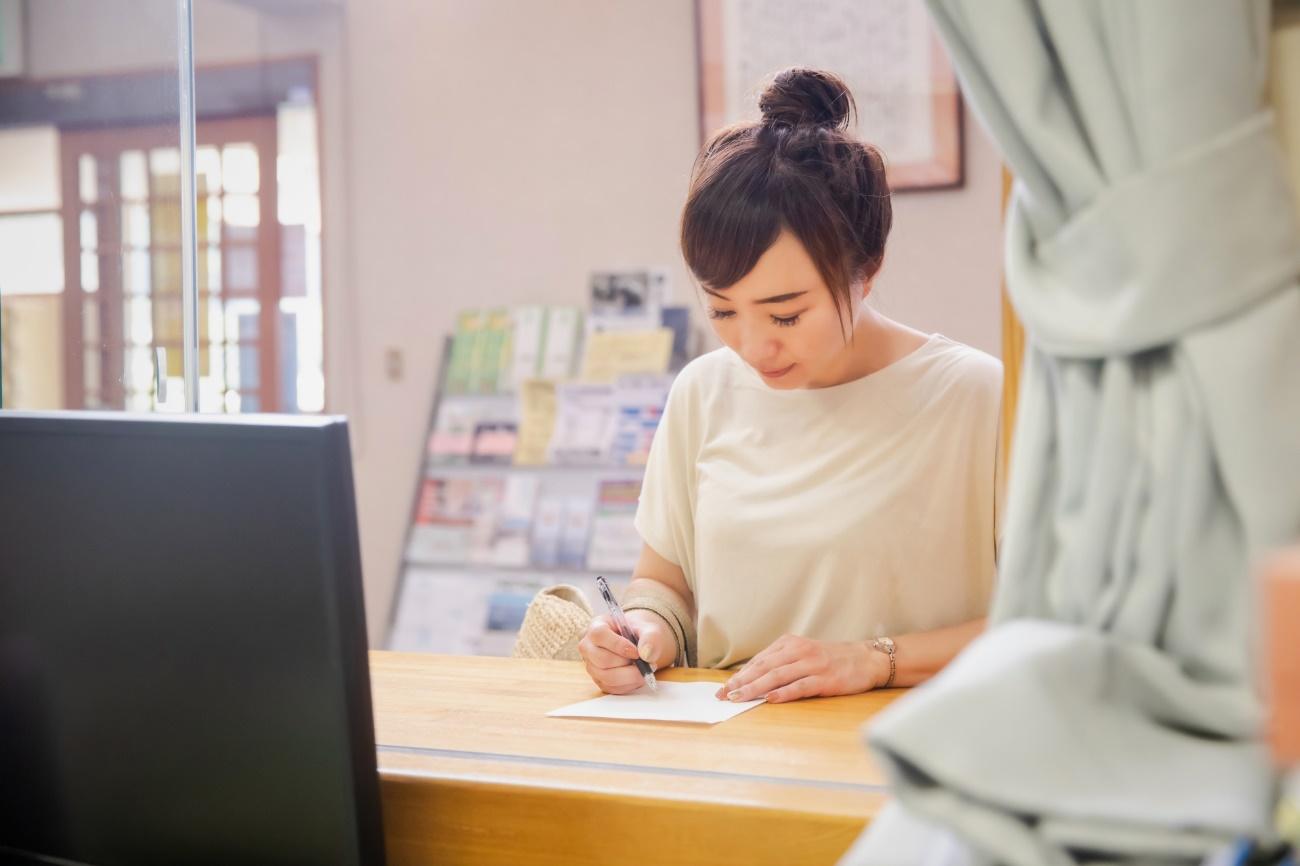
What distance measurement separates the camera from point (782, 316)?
70.1 inches

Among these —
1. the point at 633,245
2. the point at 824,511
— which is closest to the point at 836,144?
the point at 824,511

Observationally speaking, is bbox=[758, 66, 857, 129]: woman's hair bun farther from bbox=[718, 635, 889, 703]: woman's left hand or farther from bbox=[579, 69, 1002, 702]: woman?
bbox=[718, 635, 889, 703]: woman's left hand

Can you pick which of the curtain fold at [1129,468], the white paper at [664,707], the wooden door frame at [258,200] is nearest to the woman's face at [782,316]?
the white paper at [664,707]

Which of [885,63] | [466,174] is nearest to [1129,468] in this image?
[885,63]

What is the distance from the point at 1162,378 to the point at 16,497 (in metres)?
0.95

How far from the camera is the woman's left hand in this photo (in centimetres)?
148

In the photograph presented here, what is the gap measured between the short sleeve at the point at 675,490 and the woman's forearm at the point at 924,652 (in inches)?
17.0

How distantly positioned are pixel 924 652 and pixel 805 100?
806 mm

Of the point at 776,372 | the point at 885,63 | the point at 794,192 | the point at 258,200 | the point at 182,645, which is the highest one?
the point at 885,63

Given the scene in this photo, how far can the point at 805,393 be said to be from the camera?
1.98m

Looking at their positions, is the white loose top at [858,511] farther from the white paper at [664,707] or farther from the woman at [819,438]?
the white paper at [664,707]

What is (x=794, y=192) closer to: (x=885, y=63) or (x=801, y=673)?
(x=801, y=673)

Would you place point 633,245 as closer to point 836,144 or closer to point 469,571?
point 469,571

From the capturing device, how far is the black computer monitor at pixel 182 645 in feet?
3.31
